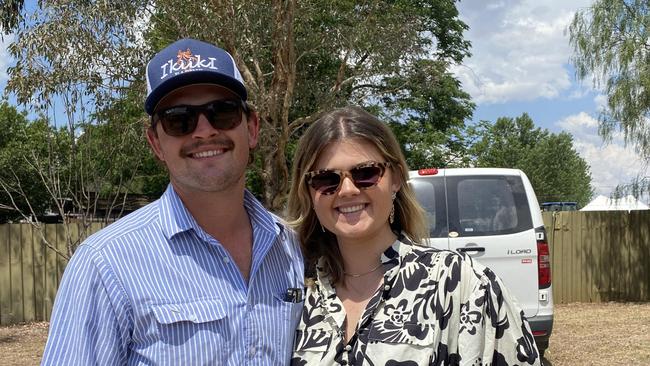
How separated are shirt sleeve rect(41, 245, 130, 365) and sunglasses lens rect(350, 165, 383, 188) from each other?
0.91 meters

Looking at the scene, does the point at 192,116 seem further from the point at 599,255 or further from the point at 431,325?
the point at 599,255

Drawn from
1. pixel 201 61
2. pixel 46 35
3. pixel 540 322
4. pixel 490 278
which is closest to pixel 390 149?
pixel 490 278

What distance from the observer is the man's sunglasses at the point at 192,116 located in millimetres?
2062

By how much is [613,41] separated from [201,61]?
45.9 feet

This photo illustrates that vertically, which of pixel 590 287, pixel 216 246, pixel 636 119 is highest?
pixel 636 119

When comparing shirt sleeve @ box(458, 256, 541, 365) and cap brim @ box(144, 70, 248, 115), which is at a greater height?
cap brim @ box(144, 70, 248, 115)

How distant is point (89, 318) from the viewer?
1.72 m

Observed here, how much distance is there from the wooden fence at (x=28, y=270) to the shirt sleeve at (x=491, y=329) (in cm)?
997

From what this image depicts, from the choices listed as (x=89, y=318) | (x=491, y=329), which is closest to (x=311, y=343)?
(x=491, y=329)

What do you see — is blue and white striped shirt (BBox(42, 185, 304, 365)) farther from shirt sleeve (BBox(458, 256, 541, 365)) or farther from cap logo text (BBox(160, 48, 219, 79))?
shirt sleeve (BBox(458, 256, 541, 365))

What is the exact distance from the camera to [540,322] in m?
6.24

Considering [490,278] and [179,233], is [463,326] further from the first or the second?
→ [179,233]

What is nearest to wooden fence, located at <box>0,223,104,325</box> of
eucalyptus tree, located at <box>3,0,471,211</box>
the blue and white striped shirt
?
eucalyptus tree, located at <box>3,0,471,211</box>

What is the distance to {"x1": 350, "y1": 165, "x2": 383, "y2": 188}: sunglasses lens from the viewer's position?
2348mm
